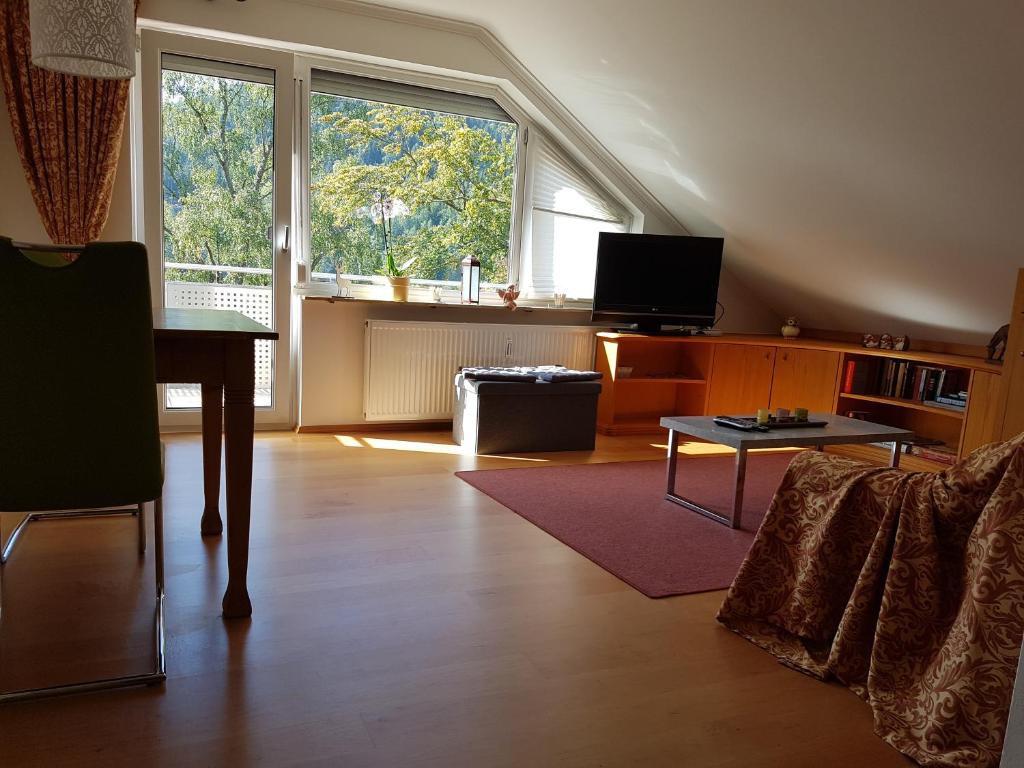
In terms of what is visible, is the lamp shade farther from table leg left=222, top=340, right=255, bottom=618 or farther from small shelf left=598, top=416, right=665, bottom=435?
small shelf left=598, top=416, right=665, bottom=435

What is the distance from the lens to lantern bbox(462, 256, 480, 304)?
16.2 feet

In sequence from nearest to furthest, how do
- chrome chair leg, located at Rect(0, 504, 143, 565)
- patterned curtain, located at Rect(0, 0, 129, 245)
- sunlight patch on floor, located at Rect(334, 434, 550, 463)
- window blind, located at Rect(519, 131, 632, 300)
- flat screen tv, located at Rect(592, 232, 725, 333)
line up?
chrome chair leg, located at Rect(0, 504, 143, 565), patterned curtain, located at Rect(0, 0, 129, 245), sunlight patch on floor, located at Rect(334, 434, 550, 463), flat screen tv, located at Rect(592, 232, 725, 333), window blind, located at Rect(519, 131, 632, 300)

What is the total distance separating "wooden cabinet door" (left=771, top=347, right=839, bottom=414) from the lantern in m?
2.10

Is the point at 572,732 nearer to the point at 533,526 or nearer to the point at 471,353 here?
the point at 533,526

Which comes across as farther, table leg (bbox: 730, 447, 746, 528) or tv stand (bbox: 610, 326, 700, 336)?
tv stand (bbox: 610, 326, 700, 336)

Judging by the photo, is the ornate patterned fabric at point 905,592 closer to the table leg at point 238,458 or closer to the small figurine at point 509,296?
the table leg at point 238,458

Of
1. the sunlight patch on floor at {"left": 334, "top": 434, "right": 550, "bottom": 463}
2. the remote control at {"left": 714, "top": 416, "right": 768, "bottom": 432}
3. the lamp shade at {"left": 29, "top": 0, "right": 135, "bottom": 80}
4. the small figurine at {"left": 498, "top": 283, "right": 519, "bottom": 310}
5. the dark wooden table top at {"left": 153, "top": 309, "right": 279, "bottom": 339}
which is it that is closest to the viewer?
the dark wooden table top at {"left": 153, "top": 309, "right": 279, "bottom": 339}

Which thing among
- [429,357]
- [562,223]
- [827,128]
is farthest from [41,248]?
[562,223]

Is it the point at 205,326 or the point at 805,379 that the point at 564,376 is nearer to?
the point at 805,379

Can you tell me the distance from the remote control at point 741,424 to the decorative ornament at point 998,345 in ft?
5.90

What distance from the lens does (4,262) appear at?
1.57m

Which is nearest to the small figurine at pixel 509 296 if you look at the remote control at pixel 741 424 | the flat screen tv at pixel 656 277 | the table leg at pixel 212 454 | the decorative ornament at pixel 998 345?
the flat screen tv at pixel 656 277

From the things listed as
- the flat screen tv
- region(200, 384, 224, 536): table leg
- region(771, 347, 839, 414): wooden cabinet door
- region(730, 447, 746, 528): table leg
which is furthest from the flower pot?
region(771, 347, 839, 414): wooden cabinet door

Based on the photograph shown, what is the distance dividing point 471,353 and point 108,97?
2.43 m
